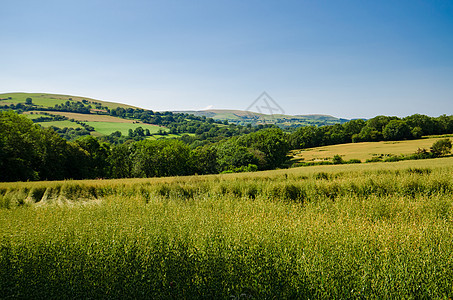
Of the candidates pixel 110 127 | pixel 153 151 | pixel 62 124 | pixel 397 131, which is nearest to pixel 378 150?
pixel 397 131

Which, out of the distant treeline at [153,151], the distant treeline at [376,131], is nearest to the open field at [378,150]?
the distant treeline at [376,131]

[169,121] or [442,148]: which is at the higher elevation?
[169,121]

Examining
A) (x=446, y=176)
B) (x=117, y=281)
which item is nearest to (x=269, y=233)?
(x=117, y=281)

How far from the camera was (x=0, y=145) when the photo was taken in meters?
22.0

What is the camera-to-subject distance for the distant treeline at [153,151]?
2500cm

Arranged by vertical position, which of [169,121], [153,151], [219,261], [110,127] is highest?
[169,121]

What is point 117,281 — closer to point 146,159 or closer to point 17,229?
point 17,229

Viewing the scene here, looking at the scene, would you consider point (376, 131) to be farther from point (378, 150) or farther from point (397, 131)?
point (378, 150)

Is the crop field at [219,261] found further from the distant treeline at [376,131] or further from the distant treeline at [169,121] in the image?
the distant treeline at [376,131]

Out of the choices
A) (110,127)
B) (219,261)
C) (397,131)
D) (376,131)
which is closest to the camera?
(219,261)

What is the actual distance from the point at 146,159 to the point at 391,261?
45.3 metres

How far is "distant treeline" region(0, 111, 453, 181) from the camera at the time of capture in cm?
2500

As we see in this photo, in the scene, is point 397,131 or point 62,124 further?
point 62,124

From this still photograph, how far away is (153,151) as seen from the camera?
46.4 m
